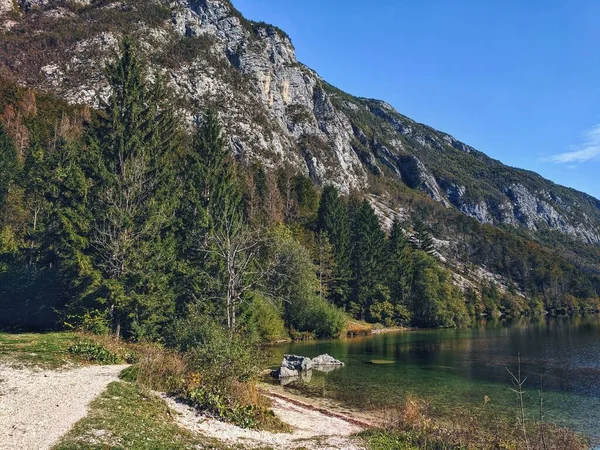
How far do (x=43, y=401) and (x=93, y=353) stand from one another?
953cm

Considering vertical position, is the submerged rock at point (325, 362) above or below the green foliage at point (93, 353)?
below

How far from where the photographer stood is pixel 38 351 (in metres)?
22.4

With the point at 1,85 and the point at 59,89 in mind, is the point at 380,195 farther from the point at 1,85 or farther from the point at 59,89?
the point at 1,85

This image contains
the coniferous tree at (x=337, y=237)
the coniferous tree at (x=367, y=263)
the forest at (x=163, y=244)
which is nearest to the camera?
the forest at (x=163, y=244)

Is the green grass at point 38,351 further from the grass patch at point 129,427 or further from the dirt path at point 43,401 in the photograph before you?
the grass patch at point 129,427

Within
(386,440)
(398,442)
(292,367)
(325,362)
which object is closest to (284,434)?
(386,440)

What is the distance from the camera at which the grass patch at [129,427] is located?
1129 cm

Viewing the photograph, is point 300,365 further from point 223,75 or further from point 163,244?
point 223,75

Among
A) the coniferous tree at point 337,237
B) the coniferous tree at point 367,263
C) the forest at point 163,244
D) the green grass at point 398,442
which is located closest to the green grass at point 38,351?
the forest at point 163,244

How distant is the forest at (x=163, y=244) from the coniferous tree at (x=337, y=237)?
11.3 inches

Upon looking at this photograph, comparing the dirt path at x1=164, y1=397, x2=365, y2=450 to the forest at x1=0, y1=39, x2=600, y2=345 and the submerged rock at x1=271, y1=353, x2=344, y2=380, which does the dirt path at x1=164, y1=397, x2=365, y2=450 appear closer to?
the forest at x1=0, y1=39, x2=600, y2=345

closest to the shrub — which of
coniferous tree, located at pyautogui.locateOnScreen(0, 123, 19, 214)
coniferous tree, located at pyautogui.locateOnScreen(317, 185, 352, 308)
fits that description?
coniferous tree, located at pyautogui.locateOnScreen(0, 123, 19, 214)

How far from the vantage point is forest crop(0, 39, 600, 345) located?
3356 cm

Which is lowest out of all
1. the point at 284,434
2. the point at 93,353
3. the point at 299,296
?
the point at 284,434
